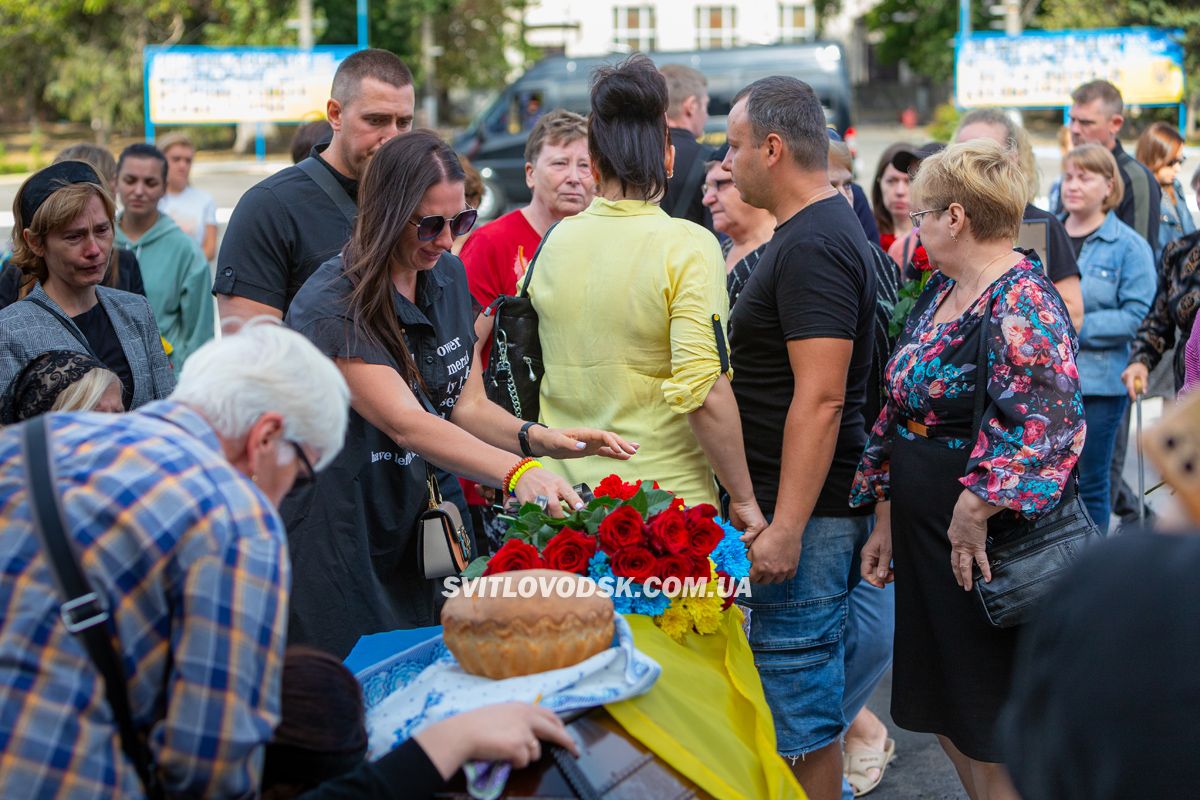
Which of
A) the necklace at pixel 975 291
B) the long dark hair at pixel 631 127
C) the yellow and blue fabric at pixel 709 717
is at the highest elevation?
the long dark hair at pixel 631 127

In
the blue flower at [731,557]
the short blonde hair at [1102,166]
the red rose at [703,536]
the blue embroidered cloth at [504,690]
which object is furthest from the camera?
the short blonde hair at [1102,166]

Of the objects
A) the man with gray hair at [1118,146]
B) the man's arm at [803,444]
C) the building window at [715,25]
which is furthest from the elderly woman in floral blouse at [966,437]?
the building window at [715,25]

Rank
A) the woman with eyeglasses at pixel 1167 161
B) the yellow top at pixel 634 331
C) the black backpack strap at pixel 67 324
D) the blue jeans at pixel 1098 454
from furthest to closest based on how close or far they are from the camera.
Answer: the woman with eyeglasses at pixel 1167 161
the blue jeans at pixel 1098 454
the black backpack strap at pixel 67 324
the yellow top at pixel 634 331

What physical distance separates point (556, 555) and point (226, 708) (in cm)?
99

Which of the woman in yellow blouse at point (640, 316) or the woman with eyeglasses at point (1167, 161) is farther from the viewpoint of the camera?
the woman with eyeglasses at point (1167, 161)

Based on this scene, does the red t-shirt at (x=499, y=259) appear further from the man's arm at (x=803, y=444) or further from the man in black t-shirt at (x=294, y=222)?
the man's arm at (x=803, y=444)

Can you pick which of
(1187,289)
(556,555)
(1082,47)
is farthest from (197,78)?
(556,555)

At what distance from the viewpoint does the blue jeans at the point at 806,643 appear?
11.8ft

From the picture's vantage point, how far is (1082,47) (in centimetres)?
2381

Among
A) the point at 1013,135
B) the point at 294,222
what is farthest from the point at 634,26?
the point at 294,222

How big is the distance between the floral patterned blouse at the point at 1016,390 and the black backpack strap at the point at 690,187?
277 centimetres

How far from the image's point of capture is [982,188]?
329 cm

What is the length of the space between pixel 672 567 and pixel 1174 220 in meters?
5.91

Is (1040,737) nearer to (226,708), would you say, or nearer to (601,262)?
(226,708)
